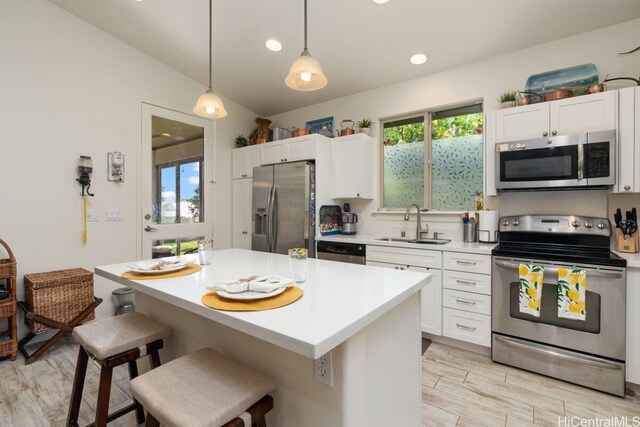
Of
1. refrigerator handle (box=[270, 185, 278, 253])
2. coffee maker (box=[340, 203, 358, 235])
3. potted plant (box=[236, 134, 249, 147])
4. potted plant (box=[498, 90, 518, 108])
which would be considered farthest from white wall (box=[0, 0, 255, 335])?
potted plant (box=[498, 90, 518, 108])

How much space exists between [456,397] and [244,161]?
359 cm

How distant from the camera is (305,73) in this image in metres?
1.71

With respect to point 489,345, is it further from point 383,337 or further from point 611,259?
point 383,337

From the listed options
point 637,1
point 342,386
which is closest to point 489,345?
point 342,386

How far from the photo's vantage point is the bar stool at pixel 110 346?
131 centimetres

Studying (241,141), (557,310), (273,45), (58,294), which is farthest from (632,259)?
(58,294)

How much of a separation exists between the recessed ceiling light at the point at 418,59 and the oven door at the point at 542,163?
45.9 inches

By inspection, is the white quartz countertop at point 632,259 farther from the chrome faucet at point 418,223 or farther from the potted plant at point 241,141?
the potted plant at point 241,141

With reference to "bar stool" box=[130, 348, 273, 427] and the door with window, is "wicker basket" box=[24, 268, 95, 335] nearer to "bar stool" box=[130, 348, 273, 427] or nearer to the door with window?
the door with window

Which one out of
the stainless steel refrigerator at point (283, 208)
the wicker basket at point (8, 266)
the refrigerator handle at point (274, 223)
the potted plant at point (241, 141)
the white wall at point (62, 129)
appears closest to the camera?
the wicker basket at point (8, 266)

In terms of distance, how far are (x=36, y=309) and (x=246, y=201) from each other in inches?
93.4

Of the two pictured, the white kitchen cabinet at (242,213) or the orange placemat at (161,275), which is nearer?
the orange placemat at (161,275)

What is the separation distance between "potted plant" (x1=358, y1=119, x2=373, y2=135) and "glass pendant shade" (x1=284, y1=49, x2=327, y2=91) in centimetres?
182

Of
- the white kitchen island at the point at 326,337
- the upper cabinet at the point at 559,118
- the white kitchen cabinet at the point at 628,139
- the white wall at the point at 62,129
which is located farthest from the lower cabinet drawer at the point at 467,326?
the white wall at the point at 62,129
